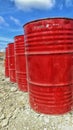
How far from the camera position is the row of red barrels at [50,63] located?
358 centimetres

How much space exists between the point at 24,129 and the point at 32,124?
0.57 ft

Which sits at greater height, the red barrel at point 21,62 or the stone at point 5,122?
the red barrel at point 21,62

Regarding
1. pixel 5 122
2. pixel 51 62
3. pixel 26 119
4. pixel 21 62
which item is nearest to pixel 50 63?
pixel 51 62

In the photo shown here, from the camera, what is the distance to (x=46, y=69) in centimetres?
367

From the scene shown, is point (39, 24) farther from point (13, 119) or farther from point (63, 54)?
point (13, 119)

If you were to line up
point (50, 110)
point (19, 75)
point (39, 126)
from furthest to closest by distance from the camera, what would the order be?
point (19, 75) → point (50, 110) → point (39, 126)

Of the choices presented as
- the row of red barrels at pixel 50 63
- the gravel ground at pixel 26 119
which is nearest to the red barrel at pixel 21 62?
the gravel ground at pixel 26 119

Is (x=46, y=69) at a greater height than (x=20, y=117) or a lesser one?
greater

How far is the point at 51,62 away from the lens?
3.62 m

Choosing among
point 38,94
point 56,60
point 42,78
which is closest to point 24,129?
point 38,94

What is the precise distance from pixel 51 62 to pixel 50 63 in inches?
1.0

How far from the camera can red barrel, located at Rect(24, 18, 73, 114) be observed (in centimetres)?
358

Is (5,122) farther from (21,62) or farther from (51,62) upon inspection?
(21,62)

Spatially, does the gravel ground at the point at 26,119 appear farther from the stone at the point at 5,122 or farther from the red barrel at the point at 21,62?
the red barrel at the point at 21,62
